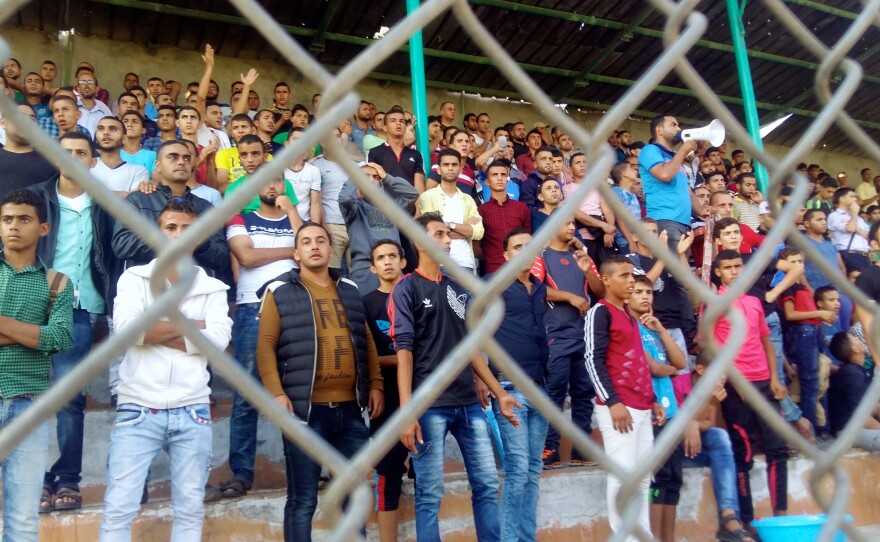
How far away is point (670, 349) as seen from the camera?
13.4 feet

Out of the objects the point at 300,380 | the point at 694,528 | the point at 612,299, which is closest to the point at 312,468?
the point at 300,380

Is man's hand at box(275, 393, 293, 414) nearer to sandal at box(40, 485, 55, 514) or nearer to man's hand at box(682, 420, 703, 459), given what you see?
sandal at box(40, 485, 55, 514)

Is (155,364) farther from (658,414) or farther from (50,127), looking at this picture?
(50,127)

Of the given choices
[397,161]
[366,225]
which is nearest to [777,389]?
[366,225]

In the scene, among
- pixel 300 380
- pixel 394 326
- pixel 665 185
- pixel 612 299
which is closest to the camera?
pixel 300 380

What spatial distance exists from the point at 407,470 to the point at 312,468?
2.74ft

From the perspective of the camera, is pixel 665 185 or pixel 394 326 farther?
pixel 665 185

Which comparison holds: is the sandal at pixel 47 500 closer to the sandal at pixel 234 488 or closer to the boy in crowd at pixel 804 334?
the sandal at pixel 234 488

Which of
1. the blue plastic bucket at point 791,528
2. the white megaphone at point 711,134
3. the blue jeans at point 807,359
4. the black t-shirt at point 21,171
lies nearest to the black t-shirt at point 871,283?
the blue jeans at point 807,359

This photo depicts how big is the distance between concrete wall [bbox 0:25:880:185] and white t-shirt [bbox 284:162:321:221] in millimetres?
4701

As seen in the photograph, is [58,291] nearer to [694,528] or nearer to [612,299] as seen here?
[612,299]

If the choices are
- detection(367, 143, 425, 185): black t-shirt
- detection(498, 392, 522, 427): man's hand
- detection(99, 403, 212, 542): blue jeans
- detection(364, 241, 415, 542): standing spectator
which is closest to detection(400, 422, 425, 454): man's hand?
detection(364, 241, 415, 542): standing spectator

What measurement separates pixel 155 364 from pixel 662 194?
4023 mm

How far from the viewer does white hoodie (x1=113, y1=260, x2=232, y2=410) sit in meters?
2.97
